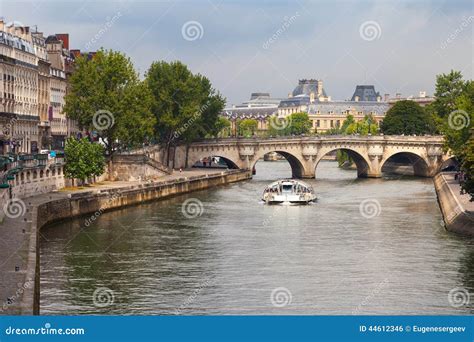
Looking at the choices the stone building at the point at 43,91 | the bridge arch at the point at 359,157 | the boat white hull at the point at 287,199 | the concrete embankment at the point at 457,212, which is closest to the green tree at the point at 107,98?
the stone building at the point at 43,91

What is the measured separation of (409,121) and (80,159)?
270ft

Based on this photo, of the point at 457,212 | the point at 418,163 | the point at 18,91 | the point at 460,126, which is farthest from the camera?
the point at 418,163

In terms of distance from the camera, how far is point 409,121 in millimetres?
156375

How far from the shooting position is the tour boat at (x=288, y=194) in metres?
88.8

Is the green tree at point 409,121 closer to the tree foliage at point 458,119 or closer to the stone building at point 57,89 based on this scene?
the tree foliage at point 458,119

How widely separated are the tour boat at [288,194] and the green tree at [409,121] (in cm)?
6687

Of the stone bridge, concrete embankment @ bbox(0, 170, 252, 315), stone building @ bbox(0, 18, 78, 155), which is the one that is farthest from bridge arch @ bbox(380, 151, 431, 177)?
stone building @ bbox(0, 18, 78, 155)

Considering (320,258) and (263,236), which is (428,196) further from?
(320,258)

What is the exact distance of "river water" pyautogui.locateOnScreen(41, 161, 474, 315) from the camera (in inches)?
1620

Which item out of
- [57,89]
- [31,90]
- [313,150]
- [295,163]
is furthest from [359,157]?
[31,90]

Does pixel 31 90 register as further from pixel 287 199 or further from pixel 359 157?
pixel 359 157

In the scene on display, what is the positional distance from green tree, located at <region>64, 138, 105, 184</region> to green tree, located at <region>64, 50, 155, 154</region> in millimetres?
13472

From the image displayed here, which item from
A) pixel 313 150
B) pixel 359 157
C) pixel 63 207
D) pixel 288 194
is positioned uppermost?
pixel 313 150

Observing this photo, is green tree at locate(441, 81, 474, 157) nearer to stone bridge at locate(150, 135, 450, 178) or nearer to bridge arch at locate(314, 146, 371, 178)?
stone bridge at locate(150, 135, 450, 178)
